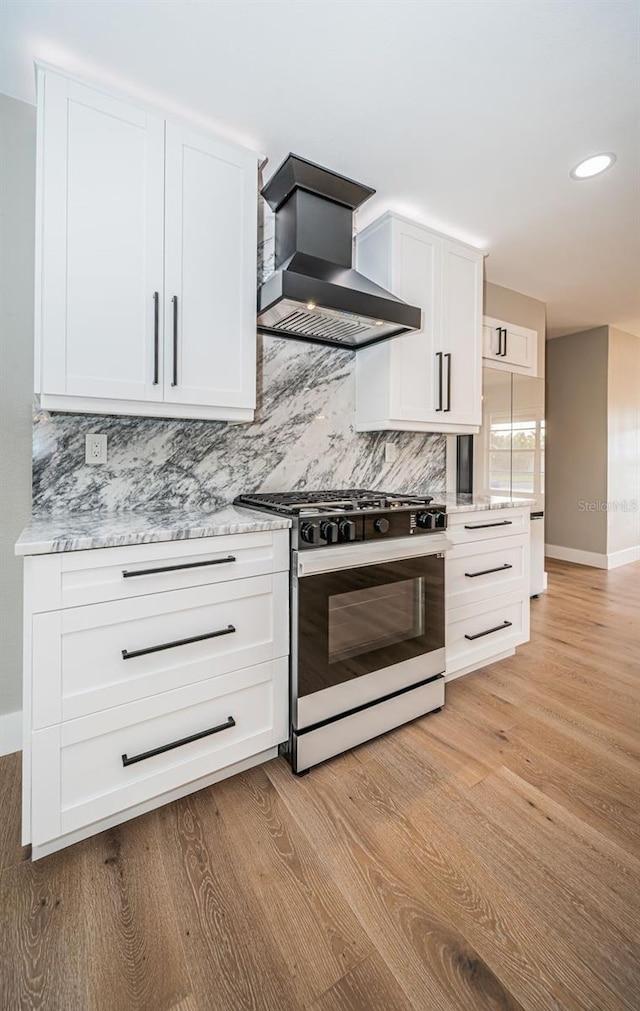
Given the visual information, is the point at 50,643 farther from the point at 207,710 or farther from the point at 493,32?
the point at 493,32

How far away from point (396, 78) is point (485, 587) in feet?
7.70

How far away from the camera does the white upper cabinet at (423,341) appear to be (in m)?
2.53

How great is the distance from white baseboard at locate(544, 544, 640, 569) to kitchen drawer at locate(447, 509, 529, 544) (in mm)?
3016

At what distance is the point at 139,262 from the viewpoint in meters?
1.75

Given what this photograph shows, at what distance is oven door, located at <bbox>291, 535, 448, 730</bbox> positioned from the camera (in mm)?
1735

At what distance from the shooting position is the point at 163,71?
170 centimetres

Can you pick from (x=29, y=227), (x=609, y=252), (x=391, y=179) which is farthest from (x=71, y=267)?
(x=609, y=252)

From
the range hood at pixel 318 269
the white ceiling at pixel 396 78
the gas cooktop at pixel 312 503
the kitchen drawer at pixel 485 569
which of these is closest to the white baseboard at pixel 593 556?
the kitchen drawer at pixel 485 569

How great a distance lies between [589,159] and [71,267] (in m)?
2.45

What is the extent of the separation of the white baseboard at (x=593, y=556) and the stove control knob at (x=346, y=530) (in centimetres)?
450

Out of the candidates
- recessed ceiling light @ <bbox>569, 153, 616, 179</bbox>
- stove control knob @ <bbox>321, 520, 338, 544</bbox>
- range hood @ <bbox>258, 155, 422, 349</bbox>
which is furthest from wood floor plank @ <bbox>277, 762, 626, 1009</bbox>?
recessed ceiling light @ <bbox>569, 153, 616, 179</bbox>

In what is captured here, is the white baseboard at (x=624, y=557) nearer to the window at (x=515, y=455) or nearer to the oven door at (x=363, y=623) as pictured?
the window at (x=515, y=455)

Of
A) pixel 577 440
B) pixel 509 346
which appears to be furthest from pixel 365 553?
pixel 577 440

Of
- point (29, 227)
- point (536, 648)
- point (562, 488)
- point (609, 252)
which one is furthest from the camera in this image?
point (562, 488)
